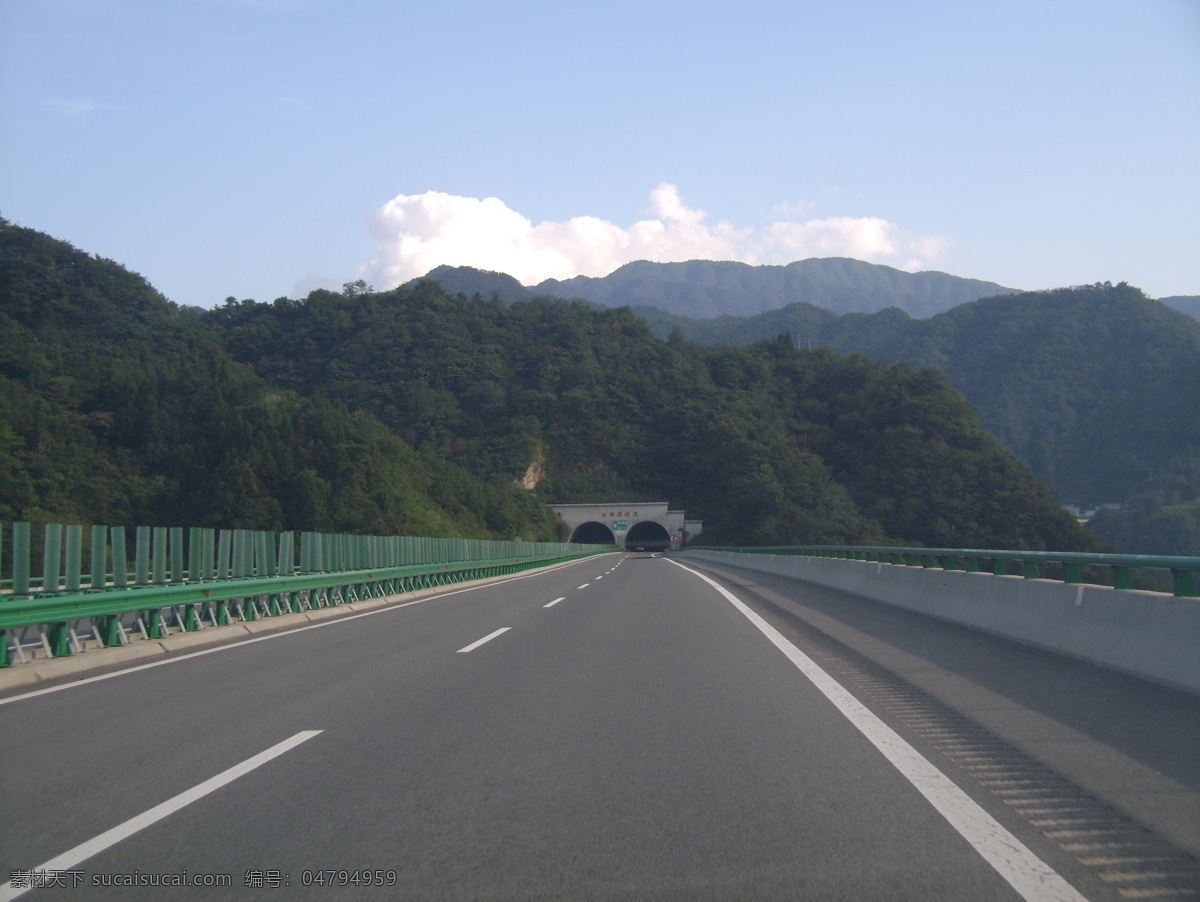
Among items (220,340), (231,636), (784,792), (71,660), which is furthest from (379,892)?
(220,340)

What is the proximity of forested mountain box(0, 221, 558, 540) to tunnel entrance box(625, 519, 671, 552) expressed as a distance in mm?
47029

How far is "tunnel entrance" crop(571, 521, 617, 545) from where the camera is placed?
400 ft

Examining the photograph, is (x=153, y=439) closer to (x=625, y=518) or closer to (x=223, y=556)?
(x=625, y=518)

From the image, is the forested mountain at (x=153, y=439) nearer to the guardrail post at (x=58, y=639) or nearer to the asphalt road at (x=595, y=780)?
the guardrail post at (x=58, y=639)

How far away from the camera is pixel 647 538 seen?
446 ft

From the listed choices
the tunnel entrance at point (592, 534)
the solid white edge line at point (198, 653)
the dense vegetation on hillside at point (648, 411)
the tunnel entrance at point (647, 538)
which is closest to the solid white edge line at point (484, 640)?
the solid white edge line at point (198, 653)

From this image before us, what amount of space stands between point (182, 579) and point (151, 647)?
15.5ft

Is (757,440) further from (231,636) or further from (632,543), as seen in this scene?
(231,636)

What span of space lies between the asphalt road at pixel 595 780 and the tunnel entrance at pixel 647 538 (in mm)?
123075

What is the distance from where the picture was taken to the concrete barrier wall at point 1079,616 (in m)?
8.07

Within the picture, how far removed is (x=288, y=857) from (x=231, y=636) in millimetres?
9995

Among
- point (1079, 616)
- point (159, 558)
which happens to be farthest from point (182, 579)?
point (1079, 616)

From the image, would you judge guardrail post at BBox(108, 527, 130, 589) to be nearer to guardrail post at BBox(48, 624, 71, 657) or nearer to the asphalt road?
guardrail post at BBox(48, 624, 71, 657)

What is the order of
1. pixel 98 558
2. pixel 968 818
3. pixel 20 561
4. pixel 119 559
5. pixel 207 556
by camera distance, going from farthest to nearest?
pixel 207 556 < pixel 119 559 < pixel 98 558 < pixel 20 561 < pixel 968 818
